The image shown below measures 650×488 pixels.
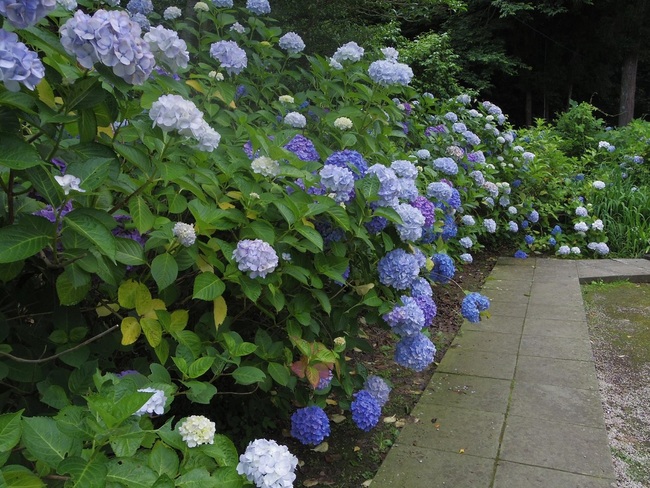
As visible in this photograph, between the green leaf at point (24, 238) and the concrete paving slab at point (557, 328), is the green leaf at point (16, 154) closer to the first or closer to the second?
the green leaf at point (24, 238)

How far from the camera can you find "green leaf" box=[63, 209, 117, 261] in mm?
1269

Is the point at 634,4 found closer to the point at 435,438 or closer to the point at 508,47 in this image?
the point at 508,47

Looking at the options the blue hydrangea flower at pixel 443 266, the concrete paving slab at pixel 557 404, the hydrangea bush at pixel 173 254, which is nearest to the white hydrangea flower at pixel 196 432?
the hydrangea bush at pixel 173 254

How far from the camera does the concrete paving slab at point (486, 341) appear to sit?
3.72 meters

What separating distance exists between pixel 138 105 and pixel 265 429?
153 cm

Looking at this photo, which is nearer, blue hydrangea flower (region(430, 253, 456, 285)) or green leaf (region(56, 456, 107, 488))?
green leaf (region(56, 456, 107, 488))

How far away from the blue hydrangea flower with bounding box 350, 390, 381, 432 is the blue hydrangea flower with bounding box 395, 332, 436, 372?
25 cm

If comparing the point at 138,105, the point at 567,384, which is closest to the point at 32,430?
the point at 138,105

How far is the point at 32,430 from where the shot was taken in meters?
1.13

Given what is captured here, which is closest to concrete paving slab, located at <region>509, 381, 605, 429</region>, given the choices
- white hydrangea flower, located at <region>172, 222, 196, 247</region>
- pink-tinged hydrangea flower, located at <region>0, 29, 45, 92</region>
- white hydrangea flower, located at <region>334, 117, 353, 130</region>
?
white hydrangea flower, located at <region>334, 117, 353, 130</region>

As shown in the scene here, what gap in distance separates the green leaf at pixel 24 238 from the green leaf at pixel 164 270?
36 cm

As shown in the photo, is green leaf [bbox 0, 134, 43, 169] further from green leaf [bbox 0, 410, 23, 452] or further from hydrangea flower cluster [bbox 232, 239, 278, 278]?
hydrangea flower cluster [bbox 232, 239, 278, 278]

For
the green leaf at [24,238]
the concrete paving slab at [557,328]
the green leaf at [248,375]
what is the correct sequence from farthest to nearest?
1. the concrete paving slab at [557,328]
2. the green leaf at [248,375]
3. the green leaf at [24,238]

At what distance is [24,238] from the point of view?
1287 millimetres
